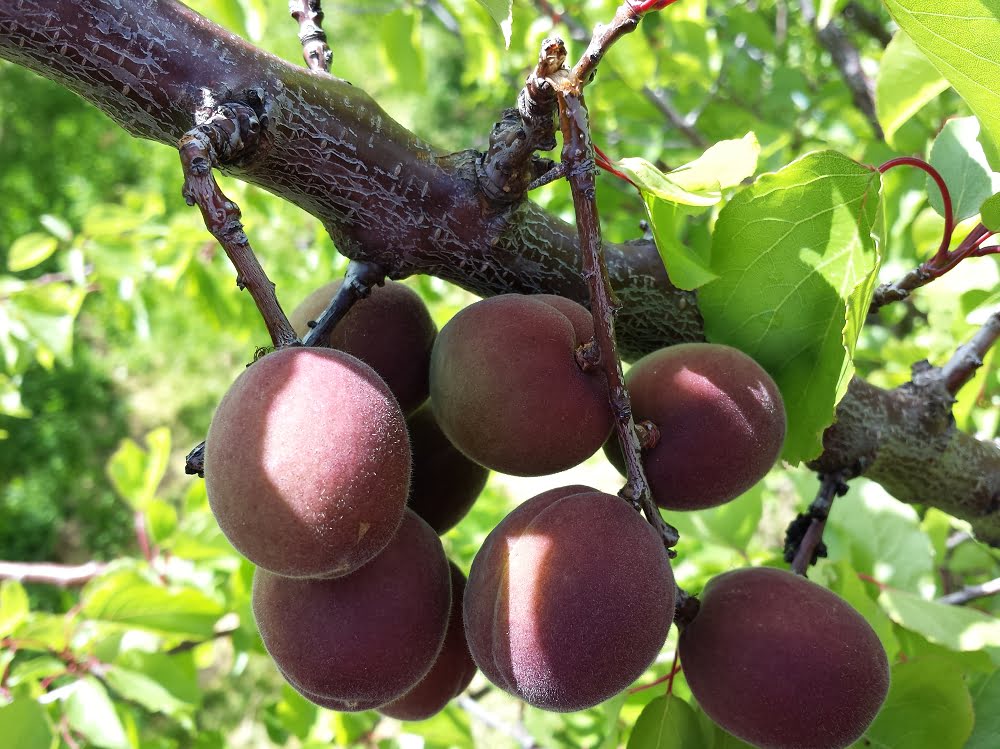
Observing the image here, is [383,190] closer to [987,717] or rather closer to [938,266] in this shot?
[938,266]

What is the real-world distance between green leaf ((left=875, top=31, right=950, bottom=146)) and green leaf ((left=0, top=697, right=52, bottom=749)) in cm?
141

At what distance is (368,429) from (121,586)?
773mm

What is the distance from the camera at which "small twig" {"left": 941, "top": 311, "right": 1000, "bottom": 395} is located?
1.03 metres

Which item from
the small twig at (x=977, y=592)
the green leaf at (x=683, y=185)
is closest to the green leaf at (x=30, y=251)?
the green leaf at (x=683, y=185)

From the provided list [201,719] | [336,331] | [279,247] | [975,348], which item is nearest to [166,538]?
[336,331]

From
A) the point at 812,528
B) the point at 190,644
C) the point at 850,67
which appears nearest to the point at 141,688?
the point at 190,644

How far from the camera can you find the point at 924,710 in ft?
2.97

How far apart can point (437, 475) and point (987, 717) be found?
724 millimetres

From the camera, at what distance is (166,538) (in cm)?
165

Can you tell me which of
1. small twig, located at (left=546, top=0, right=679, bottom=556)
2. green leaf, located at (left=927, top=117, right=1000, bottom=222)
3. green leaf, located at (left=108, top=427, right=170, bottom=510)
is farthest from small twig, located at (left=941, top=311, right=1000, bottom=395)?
green leaf, located at (left=108, top=427, right=170, bottom=510)

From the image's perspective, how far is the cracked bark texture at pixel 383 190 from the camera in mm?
668

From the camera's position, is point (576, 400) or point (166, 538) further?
point (166, 538)

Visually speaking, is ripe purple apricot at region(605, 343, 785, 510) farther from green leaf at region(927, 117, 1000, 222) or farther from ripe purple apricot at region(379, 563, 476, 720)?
green leaf at region(927, 117, 1000, 222)

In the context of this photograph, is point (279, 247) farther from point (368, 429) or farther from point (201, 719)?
point (368, 429)
